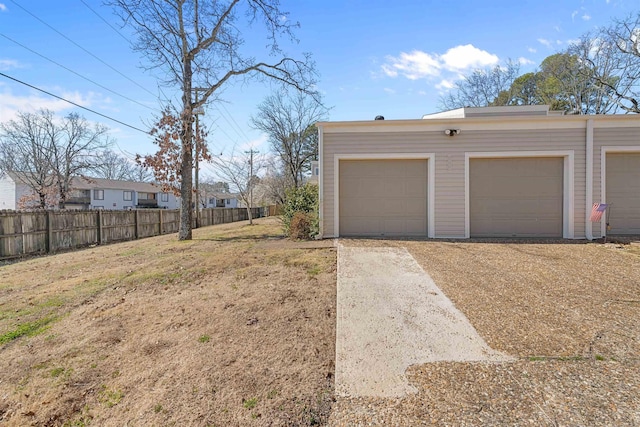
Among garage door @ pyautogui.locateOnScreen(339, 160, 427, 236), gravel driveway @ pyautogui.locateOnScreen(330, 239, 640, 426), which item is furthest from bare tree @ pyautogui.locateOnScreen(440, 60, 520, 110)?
gravel driveway @ pyautogui.locateOnScreen(330, 239, 640, 426)

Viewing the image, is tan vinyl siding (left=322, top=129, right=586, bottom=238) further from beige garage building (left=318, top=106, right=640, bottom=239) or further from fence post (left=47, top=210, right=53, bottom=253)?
fence post (left=47, top=210, right=53, bottom=253)

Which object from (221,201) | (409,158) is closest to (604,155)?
(409,158)

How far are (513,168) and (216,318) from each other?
27.3 feet

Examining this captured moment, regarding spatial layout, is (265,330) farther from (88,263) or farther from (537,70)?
(537,70)

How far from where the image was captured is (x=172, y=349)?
3094 millimetres

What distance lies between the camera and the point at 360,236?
8.77 m

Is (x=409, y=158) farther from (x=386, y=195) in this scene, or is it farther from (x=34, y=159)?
(x=34, y=159)

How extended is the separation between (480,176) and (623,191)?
144 inches

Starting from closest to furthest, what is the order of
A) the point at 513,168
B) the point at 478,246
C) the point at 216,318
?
the point at 216,318 < the point at 478,246 < the point at 513,168

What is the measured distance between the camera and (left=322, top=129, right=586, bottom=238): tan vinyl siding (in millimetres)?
8367

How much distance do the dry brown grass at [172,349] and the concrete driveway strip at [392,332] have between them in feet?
0.62

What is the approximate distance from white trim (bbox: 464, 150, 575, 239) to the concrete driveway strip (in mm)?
4172

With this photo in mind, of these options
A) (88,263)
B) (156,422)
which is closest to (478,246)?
(156,422)

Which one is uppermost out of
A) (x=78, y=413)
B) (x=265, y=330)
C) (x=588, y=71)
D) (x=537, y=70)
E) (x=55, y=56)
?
(x=537, y=70)
